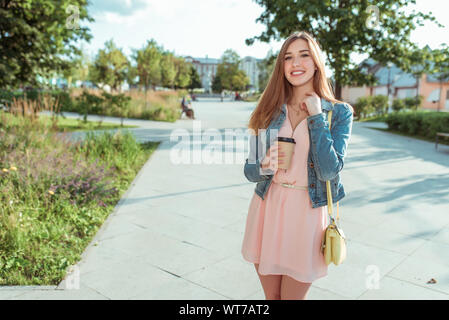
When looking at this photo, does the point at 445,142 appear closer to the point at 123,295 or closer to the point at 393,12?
the point at 393,12

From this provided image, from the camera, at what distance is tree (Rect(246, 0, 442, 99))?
14211 mm

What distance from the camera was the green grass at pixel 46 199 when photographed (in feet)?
11.6

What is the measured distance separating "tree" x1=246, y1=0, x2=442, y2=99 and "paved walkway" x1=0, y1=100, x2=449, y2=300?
27.7 ft

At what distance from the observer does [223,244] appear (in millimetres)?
4152

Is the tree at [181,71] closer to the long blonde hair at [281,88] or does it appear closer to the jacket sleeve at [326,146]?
the long blonde hair at [281,88]

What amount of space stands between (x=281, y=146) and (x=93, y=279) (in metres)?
2.19

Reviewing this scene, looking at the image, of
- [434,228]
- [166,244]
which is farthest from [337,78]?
[166,244]

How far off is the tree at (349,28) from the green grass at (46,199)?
986 centimetres

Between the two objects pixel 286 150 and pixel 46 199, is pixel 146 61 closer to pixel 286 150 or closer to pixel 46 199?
pixel 46 199

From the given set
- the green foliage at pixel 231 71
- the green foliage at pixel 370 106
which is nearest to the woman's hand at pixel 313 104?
the green foliage at pixel 370 106

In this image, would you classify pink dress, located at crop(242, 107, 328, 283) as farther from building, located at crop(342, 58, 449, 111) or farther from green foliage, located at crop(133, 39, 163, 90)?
building, located at crop(342, 58, 449, 111)

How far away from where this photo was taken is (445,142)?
44.4 ft

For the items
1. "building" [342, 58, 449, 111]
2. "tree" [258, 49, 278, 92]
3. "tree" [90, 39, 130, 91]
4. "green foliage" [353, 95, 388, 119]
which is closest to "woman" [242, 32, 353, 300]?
"tree" [258, 49, 278, 92]

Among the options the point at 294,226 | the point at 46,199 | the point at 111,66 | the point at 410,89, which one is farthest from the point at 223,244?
the point at 410,89
